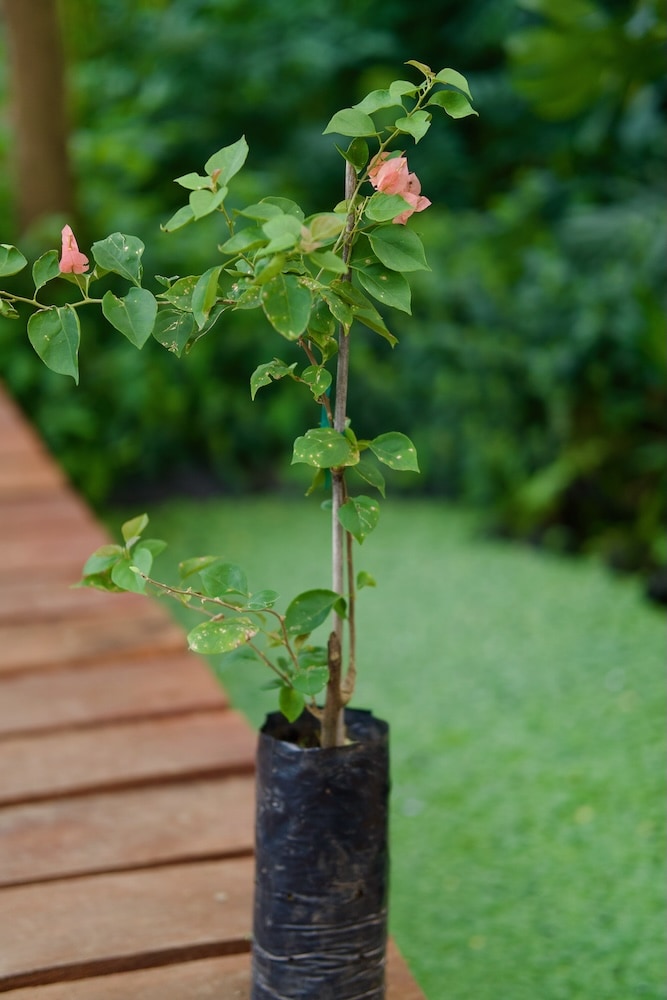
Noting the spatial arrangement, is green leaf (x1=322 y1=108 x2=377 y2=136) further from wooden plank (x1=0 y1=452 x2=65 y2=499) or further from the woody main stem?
wooden plank (x1=0 y1=452 x2=65 y2=499)

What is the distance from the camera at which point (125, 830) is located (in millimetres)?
1484

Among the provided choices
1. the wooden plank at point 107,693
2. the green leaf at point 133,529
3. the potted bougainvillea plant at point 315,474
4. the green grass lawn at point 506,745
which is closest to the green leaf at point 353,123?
the potted bougainvillea plant at point 315,474

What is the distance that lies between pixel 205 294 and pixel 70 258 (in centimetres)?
11

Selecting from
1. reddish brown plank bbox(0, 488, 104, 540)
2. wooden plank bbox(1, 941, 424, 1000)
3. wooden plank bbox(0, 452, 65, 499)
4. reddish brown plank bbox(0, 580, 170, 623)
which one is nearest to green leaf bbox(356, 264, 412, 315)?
wooden plank bbox(1, 941, 424, 1000)

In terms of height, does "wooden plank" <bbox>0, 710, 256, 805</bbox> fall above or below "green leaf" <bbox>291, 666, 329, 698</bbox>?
below

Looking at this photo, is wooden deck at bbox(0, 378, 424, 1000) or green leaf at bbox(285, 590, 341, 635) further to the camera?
wooden deck at bbox(0, 378, 424, 1000)

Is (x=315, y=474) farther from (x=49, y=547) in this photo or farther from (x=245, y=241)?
(x=49, y=547)

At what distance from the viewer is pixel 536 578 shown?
135 inches

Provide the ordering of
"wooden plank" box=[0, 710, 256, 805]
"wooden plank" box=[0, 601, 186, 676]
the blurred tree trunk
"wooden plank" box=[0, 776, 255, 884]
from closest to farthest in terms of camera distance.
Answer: "wooden plank" box=[0, 776, 255, 884]
"wooden plank" box=[0, 710, 256, 805]
"wooden plank" box=[0, 601, 186, 676]
the blurred tree trunk

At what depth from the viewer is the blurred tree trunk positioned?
162 inches

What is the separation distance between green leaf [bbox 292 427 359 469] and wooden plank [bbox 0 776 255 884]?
2.17 feet

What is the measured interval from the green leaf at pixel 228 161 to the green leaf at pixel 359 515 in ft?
0.90

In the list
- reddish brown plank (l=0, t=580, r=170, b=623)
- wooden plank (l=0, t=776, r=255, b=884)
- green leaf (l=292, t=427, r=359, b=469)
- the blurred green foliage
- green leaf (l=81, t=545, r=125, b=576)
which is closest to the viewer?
green leaf (l=292, t=427, r=359, b=469)

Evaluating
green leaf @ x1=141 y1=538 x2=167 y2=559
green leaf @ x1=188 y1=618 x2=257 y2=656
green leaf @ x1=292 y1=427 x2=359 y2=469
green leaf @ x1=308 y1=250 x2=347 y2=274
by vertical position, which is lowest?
green leaf @ x1=188 y1=618 x2=257 y2=656
